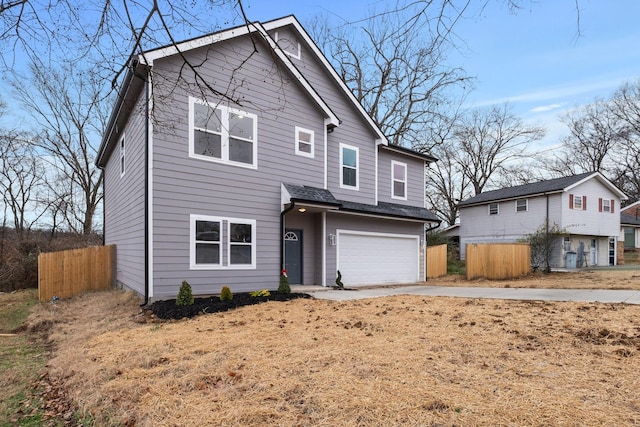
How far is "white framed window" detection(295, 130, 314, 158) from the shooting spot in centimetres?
1124

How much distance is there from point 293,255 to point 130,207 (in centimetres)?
484

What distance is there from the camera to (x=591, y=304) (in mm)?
7277

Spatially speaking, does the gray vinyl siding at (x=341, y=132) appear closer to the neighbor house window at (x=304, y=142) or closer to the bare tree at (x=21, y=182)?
the neighbor house window at (x=304, y=142)

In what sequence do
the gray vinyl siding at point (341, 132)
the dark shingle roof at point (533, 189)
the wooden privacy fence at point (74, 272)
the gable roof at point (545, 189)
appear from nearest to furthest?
the wooden privacy fence at point (74, 272) → the gray vinyl siding at point (341, 132) → the gable roof at point (545, 189) → the dark shingle roof at point (533, 189)

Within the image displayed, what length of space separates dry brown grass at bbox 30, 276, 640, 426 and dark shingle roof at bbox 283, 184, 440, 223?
4.15m

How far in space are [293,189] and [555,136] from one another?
115ft

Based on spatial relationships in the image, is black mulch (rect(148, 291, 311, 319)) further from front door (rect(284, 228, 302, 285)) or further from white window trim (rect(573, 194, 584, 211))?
white window trim (rect(573, 194, 584, 211))

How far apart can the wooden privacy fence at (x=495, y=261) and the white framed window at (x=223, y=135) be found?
37.7 ft

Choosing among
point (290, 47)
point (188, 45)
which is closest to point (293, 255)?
point (188, 45)

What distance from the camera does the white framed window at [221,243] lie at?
9102 millimetres

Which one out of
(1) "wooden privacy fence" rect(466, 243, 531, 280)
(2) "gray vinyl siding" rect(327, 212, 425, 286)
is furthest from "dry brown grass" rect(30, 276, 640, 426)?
(1) "wooden privacy fence" rect(466, 243, 531, 280)

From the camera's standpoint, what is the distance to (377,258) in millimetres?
13734

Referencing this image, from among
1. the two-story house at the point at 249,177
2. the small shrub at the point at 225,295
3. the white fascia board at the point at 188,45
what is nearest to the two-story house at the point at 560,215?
the two-story house at the point at 249,177

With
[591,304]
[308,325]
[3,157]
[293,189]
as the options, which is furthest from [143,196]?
[3,157]
